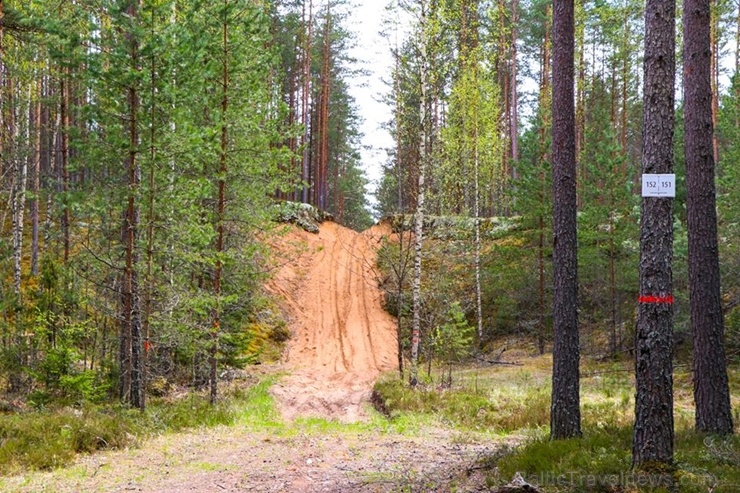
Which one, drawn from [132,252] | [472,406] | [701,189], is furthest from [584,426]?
[132,252]

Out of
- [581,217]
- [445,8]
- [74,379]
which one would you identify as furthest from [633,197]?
[74,379]

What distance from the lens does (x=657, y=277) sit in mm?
4523

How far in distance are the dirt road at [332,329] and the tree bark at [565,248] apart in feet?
20.8

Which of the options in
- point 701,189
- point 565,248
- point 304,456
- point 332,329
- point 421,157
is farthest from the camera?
point 332,329

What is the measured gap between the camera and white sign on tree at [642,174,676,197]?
4.45m

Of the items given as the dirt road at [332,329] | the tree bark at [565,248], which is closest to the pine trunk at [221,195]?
the dirt road at [332,329]

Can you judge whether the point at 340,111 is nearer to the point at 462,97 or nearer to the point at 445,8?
the point at 462,97

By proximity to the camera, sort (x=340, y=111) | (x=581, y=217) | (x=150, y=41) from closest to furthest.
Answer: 1. (x=150, y=41)
2. (x=581, y=217)
3. (x=340, y=111)

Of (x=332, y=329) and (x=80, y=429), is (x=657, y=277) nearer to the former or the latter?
(x=80, y=429)

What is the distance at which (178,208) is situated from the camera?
991cm

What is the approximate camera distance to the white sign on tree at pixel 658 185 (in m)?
4.45

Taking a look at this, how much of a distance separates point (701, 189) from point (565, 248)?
7.15 feet

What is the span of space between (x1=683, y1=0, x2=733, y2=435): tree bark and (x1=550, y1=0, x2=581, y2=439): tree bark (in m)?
1.73

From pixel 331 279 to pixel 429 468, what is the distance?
67.6 feet
